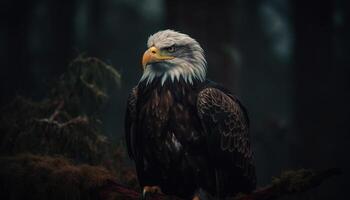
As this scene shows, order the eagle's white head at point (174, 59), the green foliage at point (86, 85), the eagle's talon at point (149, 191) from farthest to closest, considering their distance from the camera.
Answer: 1. the green foliage at point (86, 85)
2. the eagle's white head at point (174, 59)
3. the eagle's talon at point (149, 191)

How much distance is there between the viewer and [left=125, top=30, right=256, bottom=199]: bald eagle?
21.5 feet

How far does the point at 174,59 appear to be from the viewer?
6.73 meters

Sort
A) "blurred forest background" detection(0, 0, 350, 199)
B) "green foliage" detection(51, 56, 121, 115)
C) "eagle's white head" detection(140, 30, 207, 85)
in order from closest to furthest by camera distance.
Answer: "eagle's white head" detection(140, 30, 207, 85), "green foliage" detection(51, 56, 121, 115), "blurred forest background" detection(0, 0, 350, 199)

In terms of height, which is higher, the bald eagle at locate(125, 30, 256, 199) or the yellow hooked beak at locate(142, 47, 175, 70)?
the yellow hooked beak at locate(142, 47, 175, 70)

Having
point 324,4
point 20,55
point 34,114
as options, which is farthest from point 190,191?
point 20,55

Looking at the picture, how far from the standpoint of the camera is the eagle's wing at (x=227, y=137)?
6.63 metres

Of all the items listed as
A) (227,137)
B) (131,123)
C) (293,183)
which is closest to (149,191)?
(131,123)

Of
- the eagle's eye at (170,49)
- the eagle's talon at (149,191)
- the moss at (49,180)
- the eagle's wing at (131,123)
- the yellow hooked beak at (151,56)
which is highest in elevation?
the eagle's eye at (170,49)

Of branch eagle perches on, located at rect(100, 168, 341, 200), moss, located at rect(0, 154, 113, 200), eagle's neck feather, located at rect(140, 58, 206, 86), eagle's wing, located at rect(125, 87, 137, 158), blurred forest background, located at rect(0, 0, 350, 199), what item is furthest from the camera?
blurred forest background, located at rect(0, 0, 350, 199)

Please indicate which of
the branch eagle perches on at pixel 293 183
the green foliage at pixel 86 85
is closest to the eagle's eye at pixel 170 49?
the green foliage at pixel 86 85

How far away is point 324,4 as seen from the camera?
12.7m

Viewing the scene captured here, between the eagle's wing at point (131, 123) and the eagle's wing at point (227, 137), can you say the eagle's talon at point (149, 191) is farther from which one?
the eagle's wing at point (227, 137)

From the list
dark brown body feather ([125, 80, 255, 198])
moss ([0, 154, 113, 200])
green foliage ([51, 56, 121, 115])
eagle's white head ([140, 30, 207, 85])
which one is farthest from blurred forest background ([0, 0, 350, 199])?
moss ([0, 154, 113, 200])

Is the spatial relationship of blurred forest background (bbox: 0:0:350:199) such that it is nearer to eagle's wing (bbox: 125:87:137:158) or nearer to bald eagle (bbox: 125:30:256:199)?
eagle's wing (bbox: 125:87:137:158)
